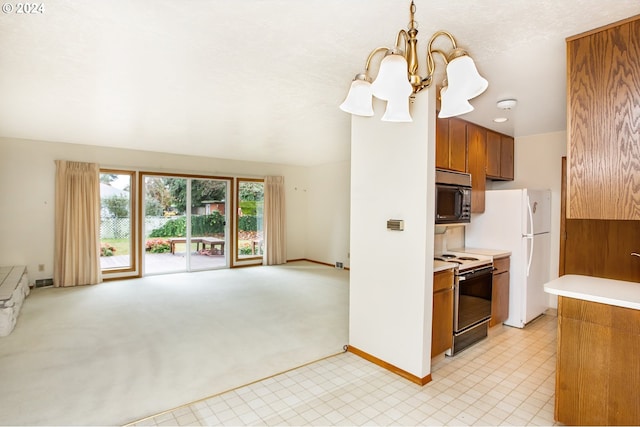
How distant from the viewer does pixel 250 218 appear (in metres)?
7.52

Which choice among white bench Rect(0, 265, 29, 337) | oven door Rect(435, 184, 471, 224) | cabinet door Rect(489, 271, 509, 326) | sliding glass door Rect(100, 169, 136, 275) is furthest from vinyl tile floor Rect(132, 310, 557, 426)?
sliding glass door Rect(100, 169, 136, 275)

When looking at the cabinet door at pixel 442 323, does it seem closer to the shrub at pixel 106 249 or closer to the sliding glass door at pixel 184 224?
the sliding glass door at pixel 184 224

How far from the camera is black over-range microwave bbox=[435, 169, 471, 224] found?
311 cm

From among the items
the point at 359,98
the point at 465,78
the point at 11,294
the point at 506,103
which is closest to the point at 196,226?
the point at 11,294

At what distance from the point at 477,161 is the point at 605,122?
1898mm

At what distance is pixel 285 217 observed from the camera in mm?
7793

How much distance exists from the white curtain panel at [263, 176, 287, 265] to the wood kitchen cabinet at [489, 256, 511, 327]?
4.95 m

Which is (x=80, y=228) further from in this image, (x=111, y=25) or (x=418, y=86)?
(x=418, y=86)

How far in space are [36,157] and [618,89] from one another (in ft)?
23.1

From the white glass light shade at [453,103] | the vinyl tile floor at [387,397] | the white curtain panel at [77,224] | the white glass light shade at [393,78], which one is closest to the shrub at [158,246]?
the white curtain panel at [77,224]

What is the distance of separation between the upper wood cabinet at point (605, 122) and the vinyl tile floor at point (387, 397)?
1378 millimetres

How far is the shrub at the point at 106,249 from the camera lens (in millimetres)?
5855

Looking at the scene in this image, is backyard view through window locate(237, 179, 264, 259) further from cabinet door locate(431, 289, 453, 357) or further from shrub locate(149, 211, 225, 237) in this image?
cabinet door locate(431, 289, 453, 357)

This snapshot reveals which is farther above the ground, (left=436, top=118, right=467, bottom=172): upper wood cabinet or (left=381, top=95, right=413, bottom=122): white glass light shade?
(left=436, top=118, right=467, bottom=172): upper wood cabinet
